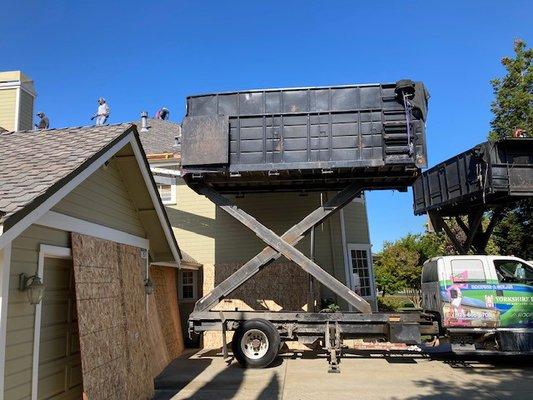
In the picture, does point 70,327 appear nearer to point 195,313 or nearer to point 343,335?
point 195,313

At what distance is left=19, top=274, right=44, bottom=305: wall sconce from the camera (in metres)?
4.95

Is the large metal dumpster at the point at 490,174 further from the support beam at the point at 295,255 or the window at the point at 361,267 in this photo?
the support beam at the point at 295,255

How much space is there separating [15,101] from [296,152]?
32.3 feet

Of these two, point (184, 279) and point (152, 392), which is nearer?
point (152, 392)

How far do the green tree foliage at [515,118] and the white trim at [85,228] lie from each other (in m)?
18.0

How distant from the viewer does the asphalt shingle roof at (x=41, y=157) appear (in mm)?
4672

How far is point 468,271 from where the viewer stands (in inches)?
420

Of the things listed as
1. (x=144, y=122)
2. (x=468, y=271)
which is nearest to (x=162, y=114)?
(x=144, y=122)

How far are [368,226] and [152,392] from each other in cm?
978

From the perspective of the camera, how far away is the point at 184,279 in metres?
14.6

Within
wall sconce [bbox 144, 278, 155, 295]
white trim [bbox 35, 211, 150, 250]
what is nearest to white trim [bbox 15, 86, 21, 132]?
white trim [bbox 35, 211, 150, 250]

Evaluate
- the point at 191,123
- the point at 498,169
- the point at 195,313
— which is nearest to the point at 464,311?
the point at 498,169

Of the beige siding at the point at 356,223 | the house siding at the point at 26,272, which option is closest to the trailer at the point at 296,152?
the beige siding at the point at 356,223

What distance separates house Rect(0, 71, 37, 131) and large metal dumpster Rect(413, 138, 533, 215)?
13.9 m
